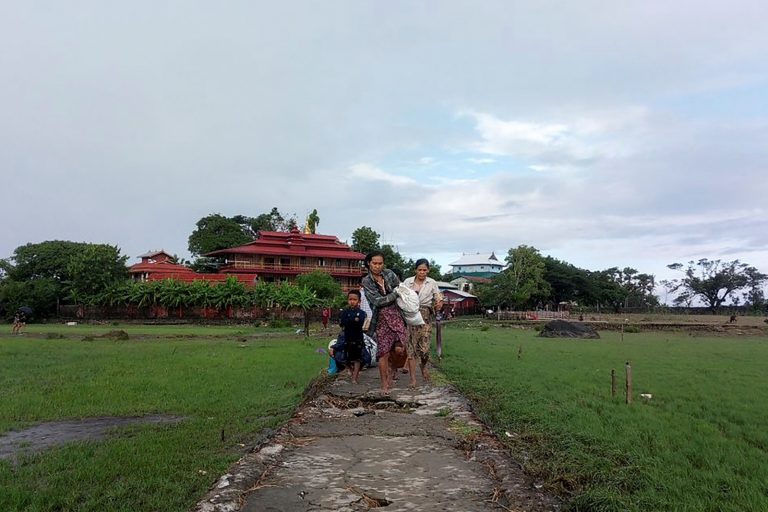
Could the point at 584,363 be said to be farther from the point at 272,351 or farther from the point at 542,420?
the point at 272,351

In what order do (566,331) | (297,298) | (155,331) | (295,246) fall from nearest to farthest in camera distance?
(155,331) < (566,331) < (297,298) < (295,246)

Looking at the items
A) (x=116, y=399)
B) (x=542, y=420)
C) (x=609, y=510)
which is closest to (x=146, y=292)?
(x=116, y=399)

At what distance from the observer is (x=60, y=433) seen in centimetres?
688

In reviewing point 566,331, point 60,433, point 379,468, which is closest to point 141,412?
point 60,433

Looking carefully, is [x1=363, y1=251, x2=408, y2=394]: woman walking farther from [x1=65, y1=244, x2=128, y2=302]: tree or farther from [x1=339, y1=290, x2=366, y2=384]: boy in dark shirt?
[x1=65, y1=244, x2=128, y2=302]: tree

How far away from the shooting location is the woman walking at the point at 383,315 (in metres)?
7.38

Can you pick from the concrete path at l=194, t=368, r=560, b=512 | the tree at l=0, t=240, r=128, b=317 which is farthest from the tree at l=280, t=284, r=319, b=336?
the concrete path at l=194, t=368, r=560, b=512

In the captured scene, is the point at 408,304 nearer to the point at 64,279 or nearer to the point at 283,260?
the point at 283,260

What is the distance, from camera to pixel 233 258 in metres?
50.1

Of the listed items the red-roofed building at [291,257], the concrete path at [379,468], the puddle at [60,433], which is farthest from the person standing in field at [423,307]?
the red-roofed building at [291,257]

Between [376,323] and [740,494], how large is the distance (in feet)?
14.7

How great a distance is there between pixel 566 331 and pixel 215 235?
4093 centimetres

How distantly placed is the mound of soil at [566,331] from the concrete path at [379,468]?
26.5 meters

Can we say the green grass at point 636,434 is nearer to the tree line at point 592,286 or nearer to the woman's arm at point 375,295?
the woman's arm at point 375,295
